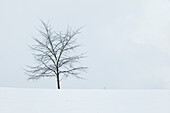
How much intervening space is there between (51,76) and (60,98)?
5.18m

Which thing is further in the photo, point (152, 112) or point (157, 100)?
point (157, 100)

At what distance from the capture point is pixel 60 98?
8.11 ft

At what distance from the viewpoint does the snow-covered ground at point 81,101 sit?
2.13 m

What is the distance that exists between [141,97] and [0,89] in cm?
176

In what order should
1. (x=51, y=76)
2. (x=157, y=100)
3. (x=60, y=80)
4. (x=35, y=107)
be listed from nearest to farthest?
(x=35, y=107)
(x=157, y=100)
(x=60, y=80)
(x=51, y=76)

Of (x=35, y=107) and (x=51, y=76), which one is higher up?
(x=51, y=76)

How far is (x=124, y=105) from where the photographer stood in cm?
240

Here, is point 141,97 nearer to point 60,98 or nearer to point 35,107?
point 60,98

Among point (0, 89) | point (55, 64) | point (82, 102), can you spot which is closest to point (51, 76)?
point (55, 64)

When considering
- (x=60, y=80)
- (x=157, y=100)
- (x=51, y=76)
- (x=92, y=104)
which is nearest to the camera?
(x=92, y=104)

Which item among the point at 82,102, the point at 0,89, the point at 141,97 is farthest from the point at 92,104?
the point at 0,89

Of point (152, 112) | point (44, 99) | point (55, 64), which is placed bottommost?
point (152, 112)

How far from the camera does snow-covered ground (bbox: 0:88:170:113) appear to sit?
7.00ft

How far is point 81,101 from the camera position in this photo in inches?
93.7
